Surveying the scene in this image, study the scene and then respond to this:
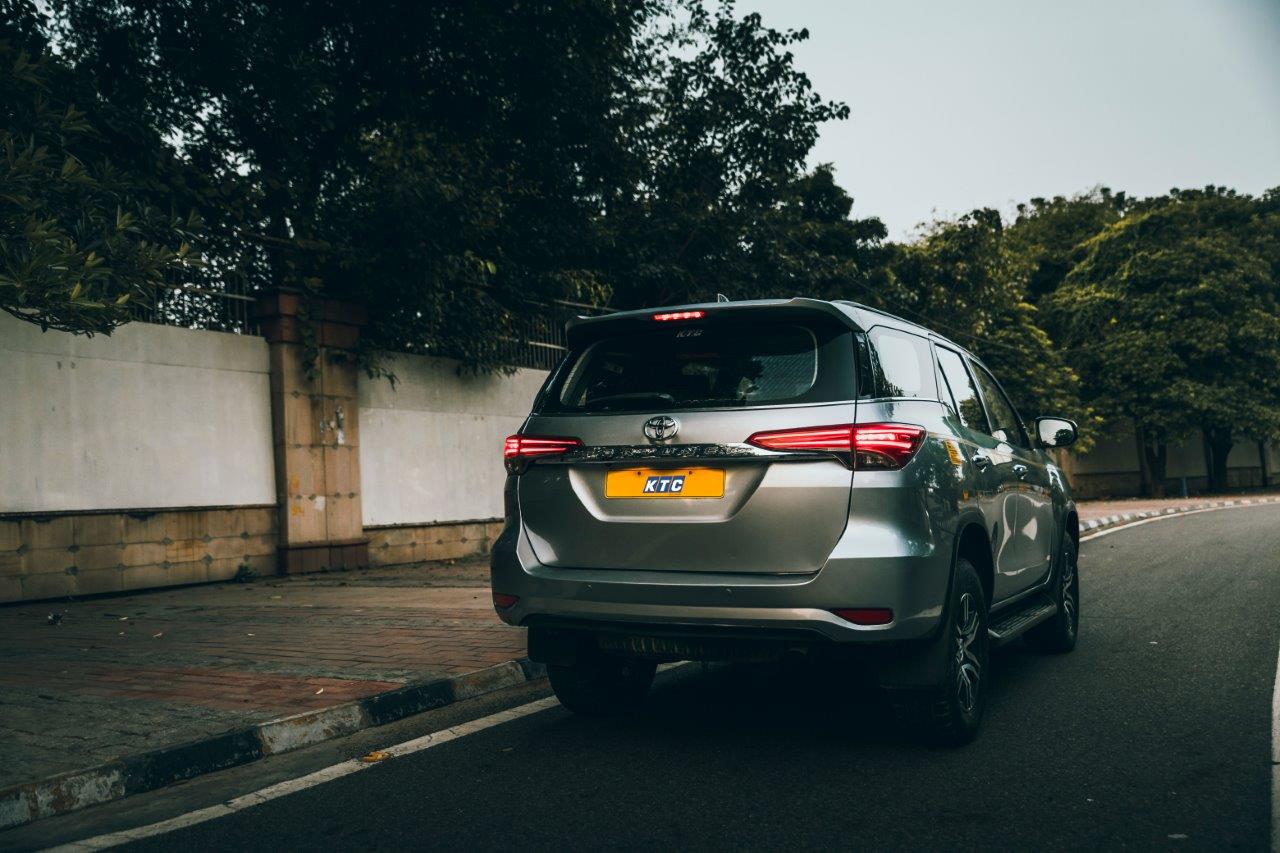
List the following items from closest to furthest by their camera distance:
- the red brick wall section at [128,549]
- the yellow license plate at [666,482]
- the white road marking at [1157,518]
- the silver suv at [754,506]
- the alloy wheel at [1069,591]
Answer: the silver suv at [754,506] → the yellow license plate at [666,482] → the alloy wheel at [1069,591] → the red brick wall section at [128,549] → the white road marking at [1157,518]

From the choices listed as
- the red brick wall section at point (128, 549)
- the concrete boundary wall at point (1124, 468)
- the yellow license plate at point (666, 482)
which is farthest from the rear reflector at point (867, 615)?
the concrete boundary wall at point (1124, 468)

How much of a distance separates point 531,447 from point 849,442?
137 centimetres

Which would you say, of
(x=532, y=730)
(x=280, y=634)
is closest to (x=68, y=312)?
(x=280, y=634)

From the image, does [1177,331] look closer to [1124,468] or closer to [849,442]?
[1124,468]

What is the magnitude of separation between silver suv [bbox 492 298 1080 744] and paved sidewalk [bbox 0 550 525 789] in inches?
62.1

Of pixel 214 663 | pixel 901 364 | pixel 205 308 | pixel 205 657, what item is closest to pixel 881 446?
pixel 901 364

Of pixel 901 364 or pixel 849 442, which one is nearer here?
pixel 849 442

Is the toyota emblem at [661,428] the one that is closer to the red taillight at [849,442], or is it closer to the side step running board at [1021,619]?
the red taillight at [849,442]

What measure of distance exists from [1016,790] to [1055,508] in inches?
127

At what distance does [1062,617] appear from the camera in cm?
691

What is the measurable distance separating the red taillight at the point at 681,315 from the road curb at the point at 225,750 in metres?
2.39

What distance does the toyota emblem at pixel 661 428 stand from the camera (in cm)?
433

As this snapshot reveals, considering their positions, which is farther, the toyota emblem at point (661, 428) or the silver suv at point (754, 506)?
the toyota emblem at point (661, 428)

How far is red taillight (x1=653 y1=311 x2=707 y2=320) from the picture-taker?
15.0ft
